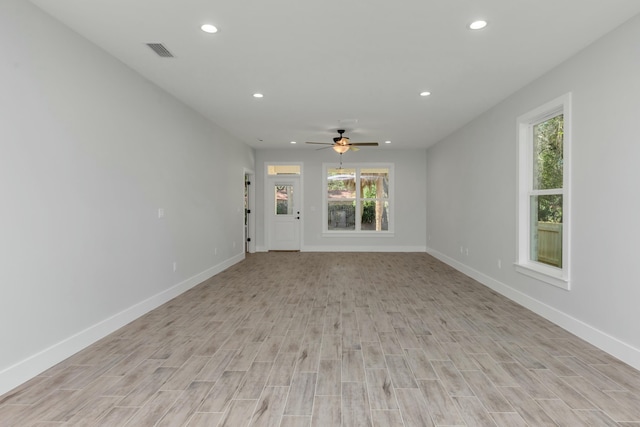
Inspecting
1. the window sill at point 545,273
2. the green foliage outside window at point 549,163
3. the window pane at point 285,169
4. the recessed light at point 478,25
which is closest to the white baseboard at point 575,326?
the window sill at point 545,273

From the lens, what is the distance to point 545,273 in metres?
3.81

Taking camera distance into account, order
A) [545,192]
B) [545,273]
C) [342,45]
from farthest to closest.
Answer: [545,192] < [545,273] < [342,45]

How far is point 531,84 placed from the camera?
161 inches

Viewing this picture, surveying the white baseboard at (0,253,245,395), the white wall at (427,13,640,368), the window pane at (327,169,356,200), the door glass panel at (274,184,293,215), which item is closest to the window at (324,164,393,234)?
the window pane at (327,169,356,200)

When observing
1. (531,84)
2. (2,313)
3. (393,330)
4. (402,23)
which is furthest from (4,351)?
(531,84)

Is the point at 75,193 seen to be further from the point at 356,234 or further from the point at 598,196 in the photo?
the point at 356,234

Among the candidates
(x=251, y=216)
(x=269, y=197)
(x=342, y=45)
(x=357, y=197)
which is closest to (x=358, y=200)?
(x=357, y=197)

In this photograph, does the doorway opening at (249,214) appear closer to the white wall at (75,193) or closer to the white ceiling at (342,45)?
the white ceiling at (342,45)

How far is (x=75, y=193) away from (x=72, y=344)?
1.24m

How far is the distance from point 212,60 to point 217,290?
10.1ft

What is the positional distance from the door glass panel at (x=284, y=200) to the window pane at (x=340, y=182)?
104 cm

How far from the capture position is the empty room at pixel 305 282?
2.27 metres

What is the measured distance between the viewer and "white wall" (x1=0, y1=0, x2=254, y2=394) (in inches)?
93.0

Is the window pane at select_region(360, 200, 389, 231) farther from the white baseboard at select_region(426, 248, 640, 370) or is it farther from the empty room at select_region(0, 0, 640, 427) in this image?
the white baseboard at select_region(426, 248, 640, 370)
